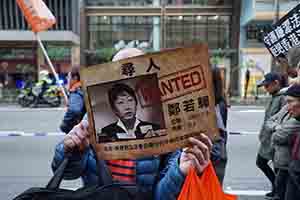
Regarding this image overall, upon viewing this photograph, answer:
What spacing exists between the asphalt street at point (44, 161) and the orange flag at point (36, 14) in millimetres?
2058

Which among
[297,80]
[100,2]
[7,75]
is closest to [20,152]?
[297,80]

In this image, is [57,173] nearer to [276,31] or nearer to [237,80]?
[276,31]

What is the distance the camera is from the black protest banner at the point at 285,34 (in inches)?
114

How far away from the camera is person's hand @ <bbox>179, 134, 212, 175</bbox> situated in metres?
1.20

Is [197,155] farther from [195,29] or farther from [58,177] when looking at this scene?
[195,29]

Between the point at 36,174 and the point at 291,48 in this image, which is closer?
the point at 291,48

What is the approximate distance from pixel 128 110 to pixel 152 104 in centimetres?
8

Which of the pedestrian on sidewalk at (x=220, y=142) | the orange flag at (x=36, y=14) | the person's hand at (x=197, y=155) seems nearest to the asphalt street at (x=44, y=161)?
the pedestrian on sidewalk at (x=220, y=142)

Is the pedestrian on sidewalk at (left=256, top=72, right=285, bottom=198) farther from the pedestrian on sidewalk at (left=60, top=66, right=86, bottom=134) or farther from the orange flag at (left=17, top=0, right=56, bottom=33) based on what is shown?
the orange flag at (left=17, top=0, right=56, bottom=33)

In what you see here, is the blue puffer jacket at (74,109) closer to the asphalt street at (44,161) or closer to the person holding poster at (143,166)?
the asphalt street at (44,161)

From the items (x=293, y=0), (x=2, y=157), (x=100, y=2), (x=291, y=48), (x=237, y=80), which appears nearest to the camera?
(x=291, y=48)

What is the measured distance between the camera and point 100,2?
2484 centimetres

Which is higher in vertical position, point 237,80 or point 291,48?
point 291,48

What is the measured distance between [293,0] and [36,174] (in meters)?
19.2
